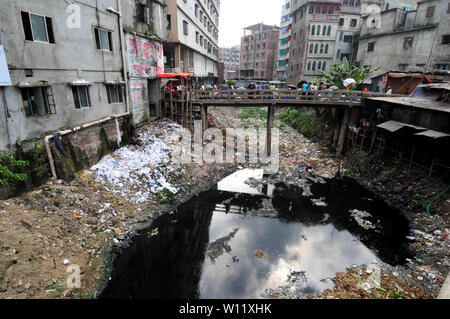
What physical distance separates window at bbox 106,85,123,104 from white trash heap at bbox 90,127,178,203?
256cm

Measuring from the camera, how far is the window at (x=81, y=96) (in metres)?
10.6

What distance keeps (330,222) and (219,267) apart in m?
5.93

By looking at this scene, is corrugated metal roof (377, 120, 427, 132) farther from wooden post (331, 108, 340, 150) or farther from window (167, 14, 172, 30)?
window (167, 14, 172, 30)

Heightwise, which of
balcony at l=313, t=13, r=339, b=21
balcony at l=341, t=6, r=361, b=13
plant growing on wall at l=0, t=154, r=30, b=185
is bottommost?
plant growing on wall at l=0, t=154, r=30, b=185

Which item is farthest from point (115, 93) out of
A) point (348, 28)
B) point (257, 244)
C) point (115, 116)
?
point (348, 28)

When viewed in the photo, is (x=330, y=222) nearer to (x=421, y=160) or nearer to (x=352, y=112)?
(x=421, y=160)

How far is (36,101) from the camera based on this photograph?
8.90 metres

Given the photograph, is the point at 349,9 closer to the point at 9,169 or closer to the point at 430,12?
the point at 430,12

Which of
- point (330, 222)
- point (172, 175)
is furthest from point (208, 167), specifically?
point (330, 222)

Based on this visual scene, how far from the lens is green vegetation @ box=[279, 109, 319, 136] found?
23.7 metres

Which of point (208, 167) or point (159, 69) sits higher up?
point (159, 69)

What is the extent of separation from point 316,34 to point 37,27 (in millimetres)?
35006

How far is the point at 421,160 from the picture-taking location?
12570mm

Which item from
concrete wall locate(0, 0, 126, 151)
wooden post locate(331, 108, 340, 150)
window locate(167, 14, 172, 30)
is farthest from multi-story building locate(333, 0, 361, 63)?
concrete wall locate(0, 0, 126, 151)
